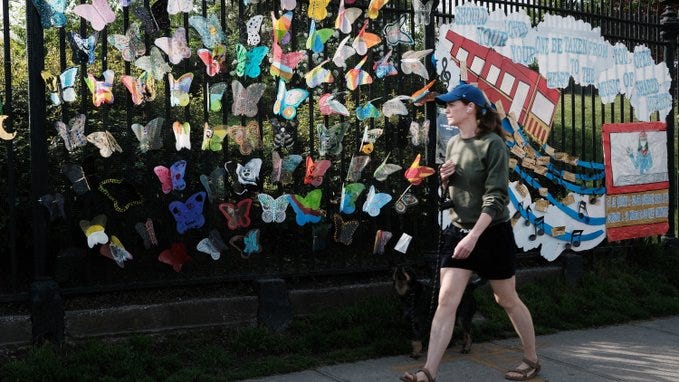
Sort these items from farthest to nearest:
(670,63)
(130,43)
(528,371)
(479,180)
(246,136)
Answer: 1. (670,63)
2. (246,136)
3. (130,43)
4. (528,371)
5. (479,180)

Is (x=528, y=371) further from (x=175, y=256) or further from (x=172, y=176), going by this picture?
(x=172, y=176)

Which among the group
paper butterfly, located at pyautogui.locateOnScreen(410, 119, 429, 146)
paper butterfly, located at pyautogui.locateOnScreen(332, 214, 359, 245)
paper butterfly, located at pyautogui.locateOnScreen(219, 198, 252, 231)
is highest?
paper butterfly, located at pyautogui.locateOnScreen(410, 119, 429, 146)

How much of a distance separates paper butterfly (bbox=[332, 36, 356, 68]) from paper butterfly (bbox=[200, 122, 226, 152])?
105 centimetres

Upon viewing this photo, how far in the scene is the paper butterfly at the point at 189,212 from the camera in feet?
16.8

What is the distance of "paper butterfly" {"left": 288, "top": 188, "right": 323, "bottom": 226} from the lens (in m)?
5.59

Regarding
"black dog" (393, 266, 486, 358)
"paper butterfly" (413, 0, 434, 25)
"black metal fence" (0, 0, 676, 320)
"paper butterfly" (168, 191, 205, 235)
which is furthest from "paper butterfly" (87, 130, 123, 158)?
"paper butterfly" (413, 0, 434, 25)

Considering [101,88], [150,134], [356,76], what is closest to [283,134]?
[356,76]

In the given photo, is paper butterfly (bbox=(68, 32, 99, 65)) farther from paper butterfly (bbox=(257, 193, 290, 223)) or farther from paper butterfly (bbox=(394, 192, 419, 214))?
paper butterfly (bbox=(394, 192, 419, 214))

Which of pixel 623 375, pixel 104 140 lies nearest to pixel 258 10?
pixel 104 140

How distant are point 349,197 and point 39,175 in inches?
88.8

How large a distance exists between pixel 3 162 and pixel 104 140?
28.7 inches

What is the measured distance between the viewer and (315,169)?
5613 mm

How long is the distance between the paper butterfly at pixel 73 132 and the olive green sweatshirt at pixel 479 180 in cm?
238

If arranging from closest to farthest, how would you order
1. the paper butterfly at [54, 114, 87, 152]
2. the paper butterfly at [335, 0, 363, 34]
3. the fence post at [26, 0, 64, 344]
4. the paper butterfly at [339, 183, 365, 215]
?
the fence post at [26, 0, 64, 344] < the paper butterfly at [54, 114, 87, 152] < the paper butterfly at [335, 0, 363, 34] < the paper butterfly at [339, 183, 365, 215]
